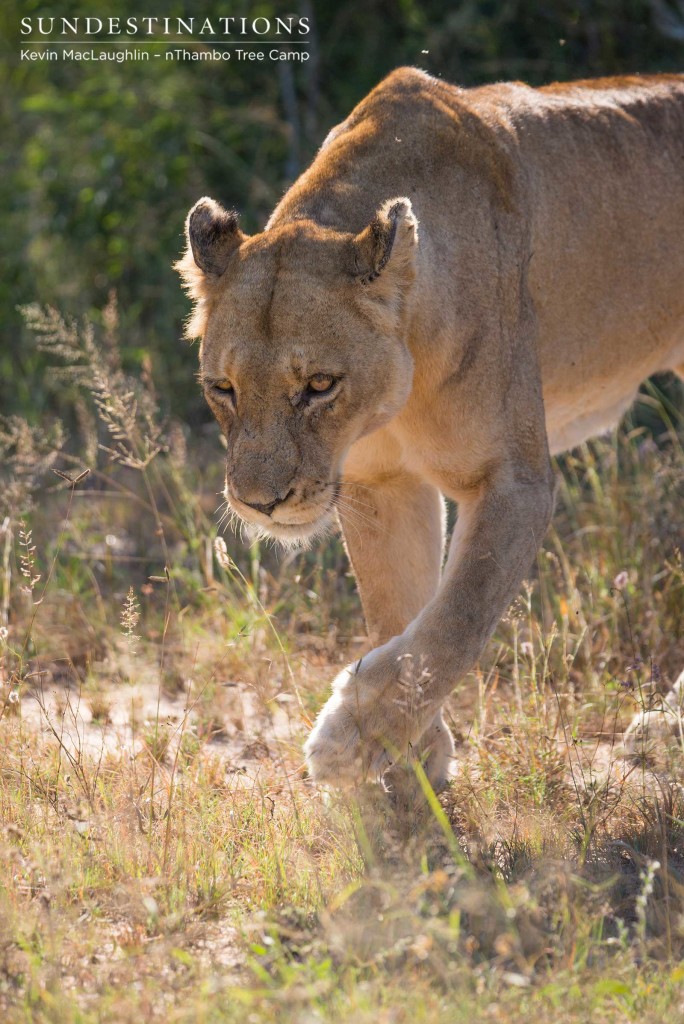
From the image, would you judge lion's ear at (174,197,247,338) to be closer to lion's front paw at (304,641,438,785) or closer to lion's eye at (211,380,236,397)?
lion's eye at (211,380,236,397)

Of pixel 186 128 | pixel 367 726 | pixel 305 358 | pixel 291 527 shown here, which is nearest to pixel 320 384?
pixel 305 358

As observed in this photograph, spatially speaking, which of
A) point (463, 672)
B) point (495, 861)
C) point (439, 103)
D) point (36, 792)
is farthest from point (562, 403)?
point (36, 792)

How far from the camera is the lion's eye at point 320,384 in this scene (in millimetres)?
3416

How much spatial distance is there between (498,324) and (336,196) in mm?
587

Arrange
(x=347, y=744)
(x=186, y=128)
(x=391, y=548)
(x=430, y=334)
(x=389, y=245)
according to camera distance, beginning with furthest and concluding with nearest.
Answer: (x=186, y=128), (x=391, y=548), (x=430, y=334), (x=389, y=245), (x=347, y=744)

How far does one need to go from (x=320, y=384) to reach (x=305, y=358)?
0.26ft

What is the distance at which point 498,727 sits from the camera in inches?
169

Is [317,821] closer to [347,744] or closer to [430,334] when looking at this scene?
[347,744]

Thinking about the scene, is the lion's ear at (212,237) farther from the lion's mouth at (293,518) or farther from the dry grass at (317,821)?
the dry grass at (317,821)

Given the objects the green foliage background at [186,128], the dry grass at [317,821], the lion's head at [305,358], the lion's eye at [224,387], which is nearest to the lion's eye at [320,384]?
the lion's head at [305,358]

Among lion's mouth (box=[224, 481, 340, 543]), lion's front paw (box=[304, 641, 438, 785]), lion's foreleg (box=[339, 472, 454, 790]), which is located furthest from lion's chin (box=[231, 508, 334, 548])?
lion's foreleg (box=[339, 472, 454, 790])

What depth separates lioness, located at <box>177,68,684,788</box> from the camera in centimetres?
342

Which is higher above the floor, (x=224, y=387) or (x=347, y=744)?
(x=224, y=387)

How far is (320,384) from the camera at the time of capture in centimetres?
342
